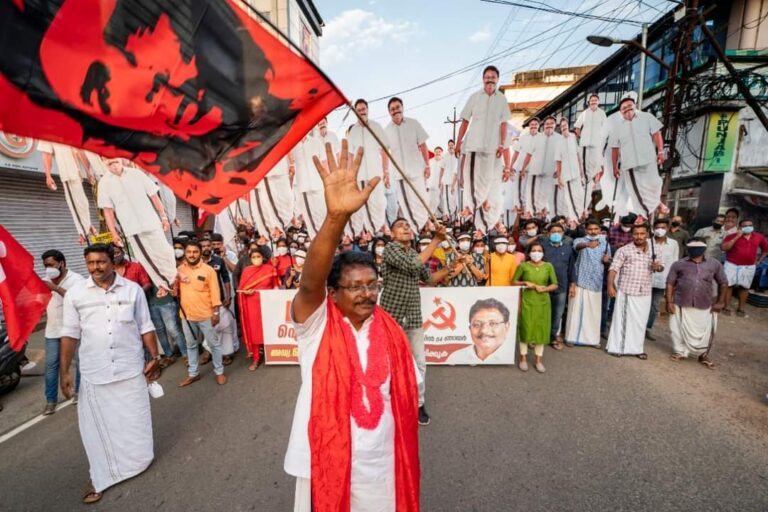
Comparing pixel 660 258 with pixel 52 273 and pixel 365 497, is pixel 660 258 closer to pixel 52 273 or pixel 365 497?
pixel 365 497

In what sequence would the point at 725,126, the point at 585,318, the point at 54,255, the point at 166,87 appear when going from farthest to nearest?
1. the point at 725,126
2. the point at 585,318
3. the point at 54,255
4. the point at 166,87

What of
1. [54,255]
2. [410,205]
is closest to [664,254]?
[410,205]

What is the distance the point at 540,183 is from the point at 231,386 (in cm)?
586

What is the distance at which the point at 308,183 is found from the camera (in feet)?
19.5

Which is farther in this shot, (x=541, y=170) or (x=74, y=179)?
(x=541, y=170)

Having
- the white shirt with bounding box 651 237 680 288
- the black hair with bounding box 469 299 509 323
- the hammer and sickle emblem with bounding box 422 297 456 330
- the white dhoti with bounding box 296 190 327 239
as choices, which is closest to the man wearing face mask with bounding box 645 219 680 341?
the white shirt with bounding box 651 237 680 288

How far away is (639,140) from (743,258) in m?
5.34

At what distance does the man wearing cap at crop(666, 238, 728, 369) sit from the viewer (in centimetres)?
491

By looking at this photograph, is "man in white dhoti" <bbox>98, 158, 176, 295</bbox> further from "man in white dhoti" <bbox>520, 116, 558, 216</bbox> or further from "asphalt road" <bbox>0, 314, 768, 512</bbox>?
"man in white dhoti" <bbox>520, 116, 558, 216</bbox>

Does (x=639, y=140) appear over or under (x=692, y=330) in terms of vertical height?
over

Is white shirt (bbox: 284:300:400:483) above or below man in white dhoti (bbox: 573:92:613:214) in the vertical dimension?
below

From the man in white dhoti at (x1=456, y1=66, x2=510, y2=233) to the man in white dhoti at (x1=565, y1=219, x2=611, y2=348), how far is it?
6.34ft

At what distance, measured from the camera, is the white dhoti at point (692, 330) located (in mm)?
4938

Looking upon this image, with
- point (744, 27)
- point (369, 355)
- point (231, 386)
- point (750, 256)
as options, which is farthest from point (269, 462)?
point (744, 27)
